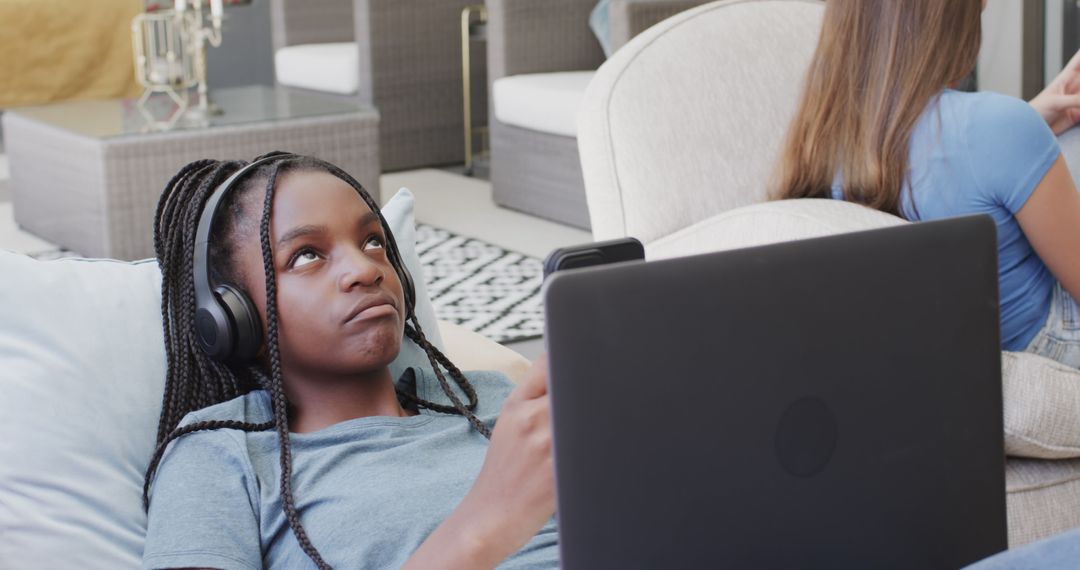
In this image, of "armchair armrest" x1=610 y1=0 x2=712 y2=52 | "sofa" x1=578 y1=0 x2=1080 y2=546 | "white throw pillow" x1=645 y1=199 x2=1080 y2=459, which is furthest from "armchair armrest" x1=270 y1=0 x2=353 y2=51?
"white throw pillow" x1=645 y1=199 x2=1080 y2=459

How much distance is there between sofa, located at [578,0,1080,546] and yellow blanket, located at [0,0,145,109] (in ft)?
13.8

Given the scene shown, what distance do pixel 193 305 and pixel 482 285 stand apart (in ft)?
6.75

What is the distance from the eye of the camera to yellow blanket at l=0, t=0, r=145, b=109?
5.39 m

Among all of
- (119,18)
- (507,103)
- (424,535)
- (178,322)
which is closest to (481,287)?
(507,103)

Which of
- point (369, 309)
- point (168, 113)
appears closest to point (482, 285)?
point (168, 113)

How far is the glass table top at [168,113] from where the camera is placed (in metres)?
3.58

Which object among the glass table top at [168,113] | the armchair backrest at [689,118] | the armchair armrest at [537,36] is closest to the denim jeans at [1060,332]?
the armchair backrest at [689,118]

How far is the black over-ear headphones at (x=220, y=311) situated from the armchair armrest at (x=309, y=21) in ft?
12.8

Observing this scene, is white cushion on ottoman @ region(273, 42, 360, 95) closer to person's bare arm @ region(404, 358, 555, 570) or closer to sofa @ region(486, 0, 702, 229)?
sofa @ region(486, 0, 702, 229)

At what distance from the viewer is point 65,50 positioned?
18.2 feet

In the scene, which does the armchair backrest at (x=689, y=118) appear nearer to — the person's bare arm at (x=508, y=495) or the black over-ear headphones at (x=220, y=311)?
the black over-ear headphones at (x=220, y=311)

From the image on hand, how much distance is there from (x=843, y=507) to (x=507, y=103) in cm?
349

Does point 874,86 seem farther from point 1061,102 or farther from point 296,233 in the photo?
point 296,233

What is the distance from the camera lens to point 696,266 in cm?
68
